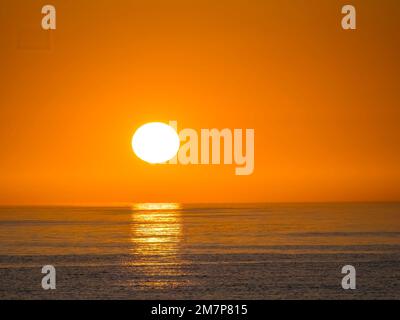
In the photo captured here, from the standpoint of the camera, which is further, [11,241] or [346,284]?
[11,241]

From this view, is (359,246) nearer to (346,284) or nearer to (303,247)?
(303,247)

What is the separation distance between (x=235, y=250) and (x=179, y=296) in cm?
2519

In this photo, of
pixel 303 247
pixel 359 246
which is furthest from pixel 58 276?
pixel 359 246

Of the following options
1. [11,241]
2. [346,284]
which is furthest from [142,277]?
[11,241]

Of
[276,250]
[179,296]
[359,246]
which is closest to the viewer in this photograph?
[179,296]
